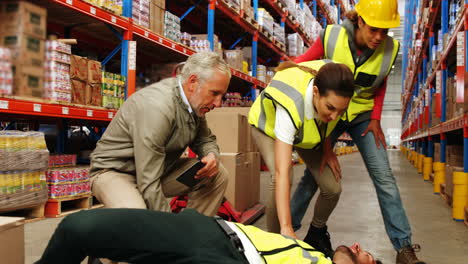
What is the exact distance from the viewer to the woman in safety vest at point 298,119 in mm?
1826

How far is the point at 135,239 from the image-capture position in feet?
3.91

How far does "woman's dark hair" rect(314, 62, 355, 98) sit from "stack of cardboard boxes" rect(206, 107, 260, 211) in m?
1.68

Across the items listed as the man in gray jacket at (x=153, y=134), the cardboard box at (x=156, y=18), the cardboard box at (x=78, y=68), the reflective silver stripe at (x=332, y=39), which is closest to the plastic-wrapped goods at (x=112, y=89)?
the cardboard box at (x=78, y=68)

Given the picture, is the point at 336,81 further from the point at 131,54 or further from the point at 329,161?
the point at 131,54

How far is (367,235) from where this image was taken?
10.6 feet

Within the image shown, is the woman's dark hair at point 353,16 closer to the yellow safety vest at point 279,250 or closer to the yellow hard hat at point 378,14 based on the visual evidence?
the yellow hard hat at point 378,14

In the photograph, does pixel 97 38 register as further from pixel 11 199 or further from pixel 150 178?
pixel 150 178

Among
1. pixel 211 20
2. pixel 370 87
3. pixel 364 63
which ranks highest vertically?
pixel 211 20

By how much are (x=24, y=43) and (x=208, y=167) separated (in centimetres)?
202

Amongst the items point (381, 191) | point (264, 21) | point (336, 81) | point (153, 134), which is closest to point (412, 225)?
point (381, 191)

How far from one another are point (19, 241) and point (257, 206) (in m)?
2.58

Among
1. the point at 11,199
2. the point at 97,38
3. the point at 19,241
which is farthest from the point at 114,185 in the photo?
the point at 97,38

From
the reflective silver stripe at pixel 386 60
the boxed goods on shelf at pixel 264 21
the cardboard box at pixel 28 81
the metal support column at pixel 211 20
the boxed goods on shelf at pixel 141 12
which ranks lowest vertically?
the cardboard box at pixel 28 81

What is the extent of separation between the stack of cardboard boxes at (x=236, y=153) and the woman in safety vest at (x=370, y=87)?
0.89 metres
